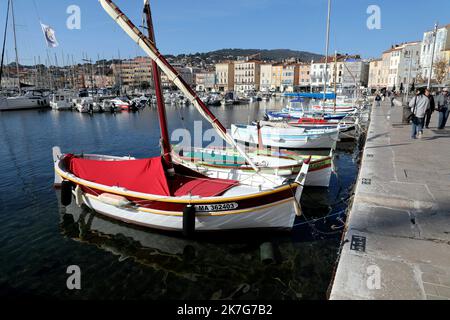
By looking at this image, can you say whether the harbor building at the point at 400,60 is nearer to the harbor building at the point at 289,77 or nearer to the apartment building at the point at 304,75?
the apartment building at the point at 304,75

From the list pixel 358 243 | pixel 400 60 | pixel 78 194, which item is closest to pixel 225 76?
pixel 400 60

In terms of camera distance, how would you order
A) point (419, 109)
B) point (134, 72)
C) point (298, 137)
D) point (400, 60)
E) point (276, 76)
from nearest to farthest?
point (419, 109), point (298, 137), point (400, 60), point (276, 76), point (134, 72)

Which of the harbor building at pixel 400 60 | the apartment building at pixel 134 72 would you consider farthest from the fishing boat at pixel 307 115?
the apartment building at pixel 134 72

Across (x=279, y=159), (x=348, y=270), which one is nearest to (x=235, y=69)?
(x=279, y=159)

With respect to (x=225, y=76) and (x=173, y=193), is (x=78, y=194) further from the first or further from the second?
(x=225, y=76)

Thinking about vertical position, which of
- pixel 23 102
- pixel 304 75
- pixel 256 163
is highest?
pixel 304 75

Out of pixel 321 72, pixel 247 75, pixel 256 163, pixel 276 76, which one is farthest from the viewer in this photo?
pixel 247 75

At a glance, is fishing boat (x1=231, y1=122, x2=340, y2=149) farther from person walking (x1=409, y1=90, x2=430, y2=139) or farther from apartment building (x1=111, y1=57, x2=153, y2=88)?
apartment building (x1=111, y1=57, x2=153, y2=88)

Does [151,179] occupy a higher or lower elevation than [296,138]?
higher

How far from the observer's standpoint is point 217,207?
8.34 meters

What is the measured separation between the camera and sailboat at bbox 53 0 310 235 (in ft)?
27.3

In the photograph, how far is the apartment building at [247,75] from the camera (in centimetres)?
14088

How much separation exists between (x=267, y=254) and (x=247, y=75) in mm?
142221

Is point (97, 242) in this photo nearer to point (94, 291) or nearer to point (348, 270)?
point (94, 291)
